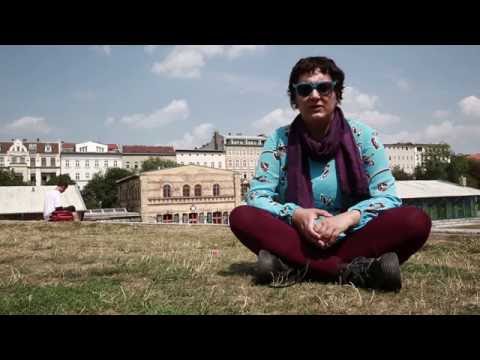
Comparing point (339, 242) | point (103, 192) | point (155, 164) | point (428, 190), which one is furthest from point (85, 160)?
point (339, 242)

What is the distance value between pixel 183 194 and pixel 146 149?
3815 cm

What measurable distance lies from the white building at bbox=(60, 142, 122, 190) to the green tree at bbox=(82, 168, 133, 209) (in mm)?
13971

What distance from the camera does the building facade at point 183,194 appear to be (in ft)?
163

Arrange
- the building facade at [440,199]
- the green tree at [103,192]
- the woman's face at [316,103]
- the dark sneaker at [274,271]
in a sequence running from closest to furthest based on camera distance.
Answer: the dark sneaker at [274,271]
the woman's face at [316,103]
the building facade at [440,199]
the green tree at [103,192]

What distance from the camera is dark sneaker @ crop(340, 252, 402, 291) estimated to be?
231cm

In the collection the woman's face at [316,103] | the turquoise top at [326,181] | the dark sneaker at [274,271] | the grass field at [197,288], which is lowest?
the grass field at [197,288]

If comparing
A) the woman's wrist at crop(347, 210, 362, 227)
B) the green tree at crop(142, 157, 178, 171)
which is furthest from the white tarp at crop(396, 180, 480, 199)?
the green tree at crop(142, 157, 178, 171)

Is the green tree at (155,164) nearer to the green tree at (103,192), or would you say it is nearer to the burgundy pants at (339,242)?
the green tree at (103,192)

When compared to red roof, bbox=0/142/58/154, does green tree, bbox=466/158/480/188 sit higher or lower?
lower


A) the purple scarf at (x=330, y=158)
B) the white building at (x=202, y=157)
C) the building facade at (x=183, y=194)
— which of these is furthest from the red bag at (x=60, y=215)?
the white building at (x=202, y=157)

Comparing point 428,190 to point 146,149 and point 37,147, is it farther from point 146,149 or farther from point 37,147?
point 37,147

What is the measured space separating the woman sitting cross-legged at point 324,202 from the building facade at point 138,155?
273ft

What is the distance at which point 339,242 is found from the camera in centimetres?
264

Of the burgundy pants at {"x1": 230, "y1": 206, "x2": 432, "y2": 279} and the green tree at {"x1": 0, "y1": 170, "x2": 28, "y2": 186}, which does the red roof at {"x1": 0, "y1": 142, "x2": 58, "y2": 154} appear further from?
the burgundy pants at {"x1": 230, "y1": 206, "x2": 432, "y2": 279}
